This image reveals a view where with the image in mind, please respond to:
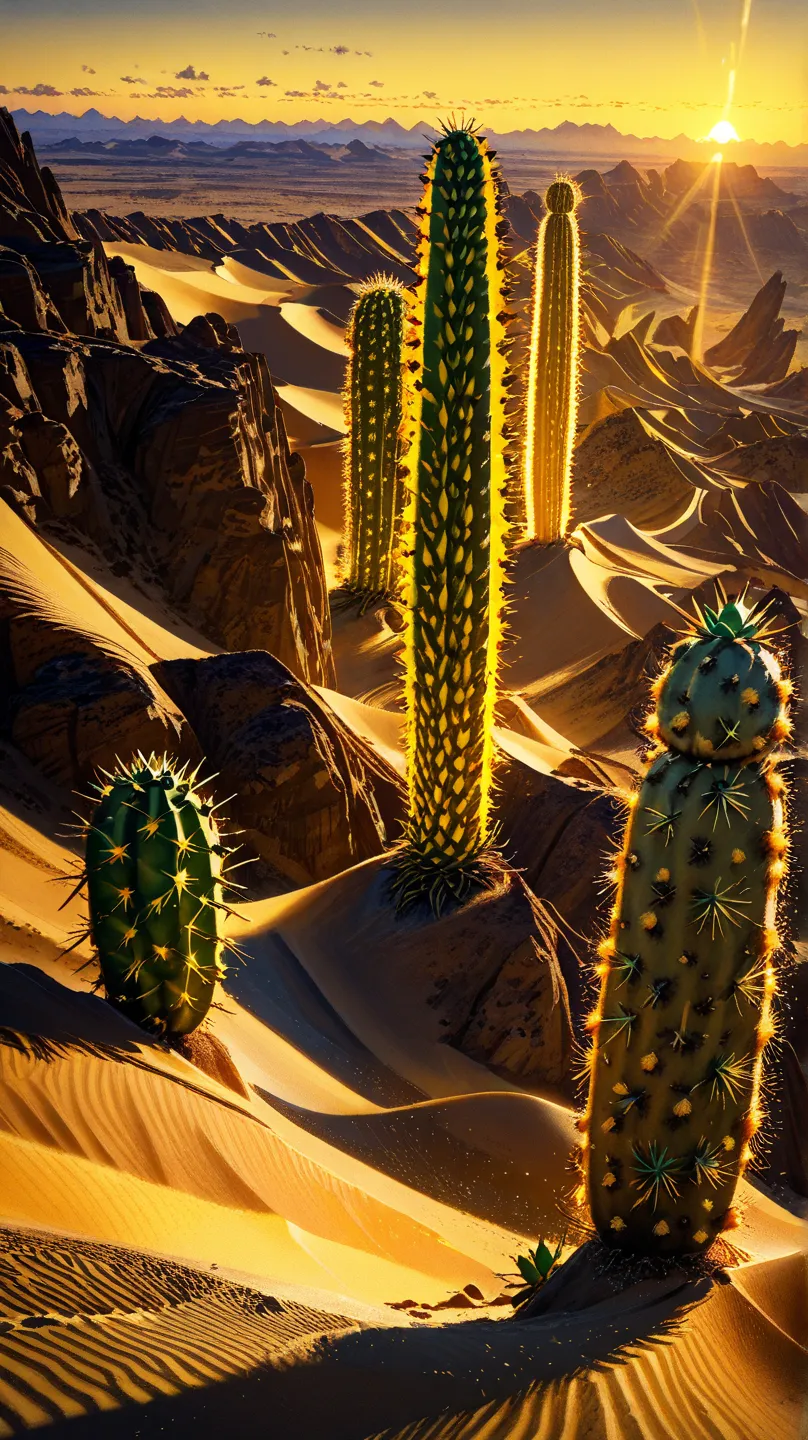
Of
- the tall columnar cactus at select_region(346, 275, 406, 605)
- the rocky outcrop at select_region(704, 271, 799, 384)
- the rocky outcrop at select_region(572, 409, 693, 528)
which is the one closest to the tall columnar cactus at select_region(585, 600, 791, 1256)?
the tall columnar cactus at select_region(346, 275, 406, 605)

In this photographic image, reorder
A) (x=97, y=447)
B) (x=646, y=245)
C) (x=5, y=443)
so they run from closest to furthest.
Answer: (x=5, y=443) < (x=97, y=447) < (x=646, y=245)

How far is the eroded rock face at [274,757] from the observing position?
7.20m

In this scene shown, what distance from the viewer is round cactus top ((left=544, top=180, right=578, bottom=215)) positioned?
681 inches

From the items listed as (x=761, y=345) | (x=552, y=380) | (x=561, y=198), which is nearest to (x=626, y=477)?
(x=561, y=198)

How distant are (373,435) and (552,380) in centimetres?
364

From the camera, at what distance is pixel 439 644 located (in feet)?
22.0

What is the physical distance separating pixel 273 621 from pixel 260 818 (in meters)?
3.09

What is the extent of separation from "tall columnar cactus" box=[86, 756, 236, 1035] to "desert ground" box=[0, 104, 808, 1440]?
0.15 meters

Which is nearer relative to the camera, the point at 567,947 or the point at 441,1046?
the point at 441,1046

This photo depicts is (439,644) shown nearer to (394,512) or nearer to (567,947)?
(567,947)

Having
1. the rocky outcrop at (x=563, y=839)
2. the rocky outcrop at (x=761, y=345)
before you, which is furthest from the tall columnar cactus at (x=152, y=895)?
the rocky outcrop at (x=761, y=345)

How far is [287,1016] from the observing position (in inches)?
234

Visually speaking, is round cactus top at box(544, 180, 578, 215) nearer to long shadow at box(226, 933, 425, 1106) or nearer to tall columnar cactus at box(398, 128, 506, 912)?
tall columnar cactus at box(398, 128, 506, 912)

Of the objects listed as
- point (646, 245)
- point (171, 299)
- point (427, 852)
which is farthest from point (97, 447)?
point (646, 245)
